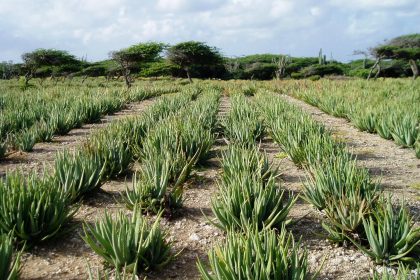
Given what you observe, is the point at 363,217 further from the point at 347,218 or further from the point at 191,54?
the point at 191,54

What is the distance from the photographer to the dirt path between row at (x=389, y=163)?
4.95 m

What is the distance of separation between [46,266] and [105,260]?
1.45 ft

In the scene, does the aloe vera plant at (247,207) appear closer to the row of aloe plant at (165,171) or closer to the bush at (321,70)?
the row of aloe plant at (165,171)

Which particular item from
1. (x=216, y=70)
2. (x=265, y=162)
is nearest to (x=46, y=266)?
(x=265, y=162)

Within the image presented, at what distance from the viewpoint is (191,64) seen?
40.8m

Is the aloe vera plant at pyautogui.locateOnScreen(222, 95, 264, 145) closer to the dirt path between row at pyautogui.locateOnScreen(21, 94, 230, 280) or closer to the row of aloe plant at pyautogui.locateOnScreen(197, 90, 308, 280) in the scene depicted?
the row of aloe plant at pyautogui.locateOnScreen(197, 90, 308, 280)

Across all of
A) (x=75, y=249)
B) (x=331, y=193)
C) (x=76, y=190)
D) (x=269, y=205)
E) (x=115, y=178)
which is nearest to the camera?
(x=75, y=249)

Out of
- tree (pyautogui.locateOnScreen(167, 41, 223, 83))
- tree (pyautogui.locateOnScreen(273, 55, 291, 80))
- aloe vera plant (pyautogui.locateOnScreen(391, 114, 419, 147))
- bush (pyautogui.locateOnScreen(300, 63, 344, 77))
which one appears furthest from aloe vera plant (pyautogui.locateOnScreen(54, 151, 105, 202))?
bush (pyautogui.locateOnScreen(300, 63, 344, 77))

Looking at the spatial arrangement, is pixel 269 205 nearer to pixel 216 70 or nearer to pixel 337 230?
pixel 337 230

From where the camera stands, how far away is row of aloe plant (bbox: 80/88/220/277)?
3.12 m

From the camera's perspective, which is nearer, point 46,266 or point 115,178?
point 46,266

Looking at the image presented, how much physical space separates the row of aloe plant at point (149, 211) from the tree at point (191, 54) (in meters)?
31.5

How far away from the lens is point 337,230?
3.70 meters

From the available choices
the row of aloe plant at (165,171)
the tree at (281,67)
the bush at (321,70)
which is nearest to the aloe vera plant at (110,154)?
the row of aloe plant at (165,171)
